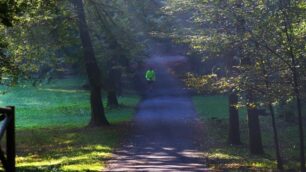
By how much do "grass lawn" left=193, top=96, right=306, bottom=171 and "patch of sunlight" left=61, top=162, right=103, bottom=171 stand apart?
292 cm

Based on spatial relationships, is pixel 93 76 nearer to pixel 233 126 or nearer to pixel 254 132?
pixel 233 126

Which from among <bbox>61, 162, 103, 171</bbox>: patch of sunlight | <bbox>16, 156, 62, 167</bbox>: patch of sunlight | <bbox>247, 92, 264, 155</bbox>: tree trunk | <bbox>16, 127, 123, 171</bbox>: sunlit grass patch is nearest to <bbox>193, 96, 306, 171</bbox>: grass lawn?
<bbox>247, 92, 264, 155</bbox>: tree trunk

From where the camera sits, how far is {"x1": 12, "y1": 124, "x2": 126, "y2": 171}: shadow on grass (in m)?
13.1

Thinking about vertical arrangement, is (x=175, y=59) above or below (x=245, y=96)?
above

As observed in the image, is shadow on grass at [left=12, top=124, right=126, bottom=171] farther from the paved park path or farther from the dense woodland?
the dense woodland

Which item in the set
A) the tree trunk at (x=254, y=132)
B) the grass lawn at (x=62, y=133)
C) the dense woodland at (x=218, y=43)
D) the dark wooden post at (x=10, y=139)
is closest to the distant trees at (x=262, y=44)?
the dense woodland at (x=218, y=43)

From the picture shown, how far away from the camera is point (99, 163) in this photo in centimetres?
1345

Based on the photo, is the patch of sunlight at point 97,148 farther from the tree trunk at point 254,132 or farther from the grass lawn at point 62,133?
the tree trunk at point 254,132

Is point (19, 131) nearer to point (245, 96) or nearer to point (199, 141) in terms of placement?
point (199, 141)

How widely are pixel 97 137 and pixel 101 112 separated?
3978 mm

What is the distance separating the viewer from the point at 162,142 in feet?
57.8

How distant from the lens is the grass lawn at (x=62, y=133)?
14102 millimetres

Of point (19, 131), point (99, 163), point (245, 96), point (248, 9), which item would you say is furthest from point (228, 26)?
point (19, 131)

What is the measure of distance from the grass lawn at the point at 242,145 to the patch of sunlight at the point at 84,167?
9.58 ft
